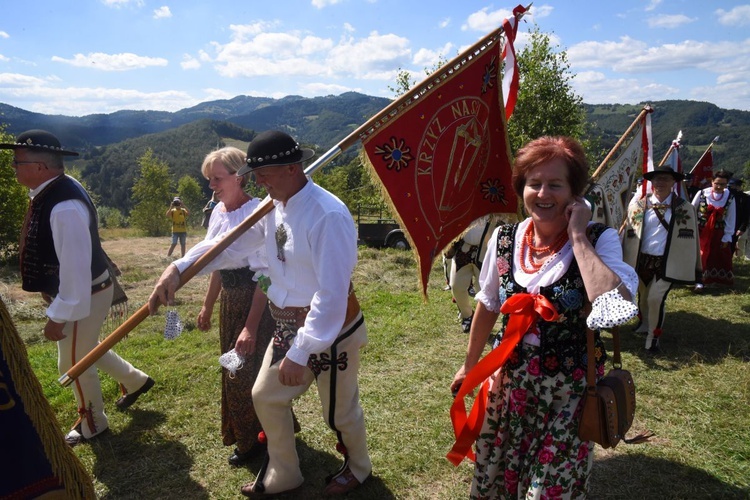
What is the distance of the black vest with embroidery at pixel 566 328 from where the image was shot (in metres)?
2.02

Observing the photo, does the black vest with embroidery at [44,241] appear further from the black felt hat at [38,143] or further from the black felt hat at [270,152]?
the black felt hat at [270,152]

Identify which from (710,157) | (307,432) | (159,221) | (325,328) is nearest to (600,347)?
(325,328)

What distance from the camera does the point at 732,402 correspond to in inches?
161

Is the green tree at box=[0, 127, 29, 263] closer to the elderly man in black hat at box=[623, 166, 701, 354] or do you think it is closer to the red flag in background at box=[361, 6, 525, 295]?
the red flag in background at box=[361, 6, 525, 295]

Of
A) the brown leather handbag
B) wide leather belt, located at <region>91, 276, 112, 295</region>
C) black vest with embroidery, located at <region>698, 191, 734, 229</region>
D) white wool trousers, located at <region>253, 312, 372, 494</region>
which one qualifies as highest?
black vest with embroidery, located at <region>698, 191, 734, 229</region>

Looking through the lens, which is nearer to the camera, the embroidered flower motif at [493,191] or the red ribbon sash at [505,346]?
the red ribbon sash at [505,346]

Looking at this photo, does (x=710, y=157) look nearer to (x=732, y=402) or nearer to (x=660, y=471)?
→ (x=732, y=402)

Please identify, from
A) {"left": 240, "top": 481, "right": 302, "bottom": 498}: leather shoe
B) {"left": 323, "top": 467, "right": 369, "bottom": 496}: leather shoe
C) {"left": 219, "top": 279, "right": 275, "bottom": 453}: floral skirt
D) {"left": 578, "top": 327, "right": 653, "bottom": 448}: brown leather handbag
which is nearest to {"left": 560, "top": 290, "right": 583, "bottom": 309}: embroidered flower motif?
{"left": 578, "top": 327, "right": 653, "bottom": 448}: brown leather handbag

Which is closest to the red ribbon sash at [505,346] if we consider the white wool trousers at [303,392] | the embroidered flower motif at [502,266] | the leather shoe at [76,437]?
the embroidered flower motif at [502,266]

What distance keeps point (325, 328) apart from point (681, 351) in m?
4.76

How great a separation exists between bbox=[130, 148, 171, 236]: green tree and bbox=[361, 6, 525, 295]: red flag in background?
124ft

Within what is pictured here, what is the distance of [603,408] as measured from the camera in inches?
78.3

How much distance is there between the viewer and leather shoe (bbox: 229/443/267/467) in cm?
332

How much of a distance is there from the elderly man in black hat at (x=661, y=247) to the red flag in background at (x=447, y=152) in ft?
9.77
